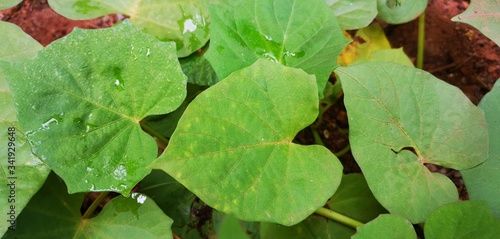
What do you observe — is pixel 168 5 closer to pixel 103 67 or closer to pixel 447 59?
pixel 103 67

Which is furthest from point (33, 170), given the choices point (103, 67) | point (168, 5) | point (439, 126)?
point (439, 126)

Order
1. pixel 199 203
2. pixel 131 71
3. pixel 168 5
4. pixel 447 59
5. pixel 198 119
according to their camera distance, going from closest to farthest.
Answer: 1. pixel 198 119
2. pixel 131 71
3. pixel 168 5
4. pixel 199 203
5. pixel 447 59

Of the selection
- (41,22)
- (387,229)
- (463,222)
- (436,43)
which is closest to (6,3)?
(41,22)

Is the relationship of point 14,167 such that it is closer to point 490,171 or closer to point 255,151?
point 255,151

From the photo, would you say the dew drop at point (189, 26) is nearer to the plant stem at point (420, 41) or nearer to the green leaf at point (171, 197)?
the green leaf at point (171, 197)

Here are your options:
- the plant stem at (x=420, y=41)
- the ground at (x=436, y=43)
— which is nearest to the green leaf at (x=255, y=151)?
the ground at (x=436, y=43)

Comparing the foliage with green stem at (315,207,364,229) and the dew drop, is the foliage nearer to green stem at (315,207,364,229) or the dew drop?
green stem at (315,207,364,229)

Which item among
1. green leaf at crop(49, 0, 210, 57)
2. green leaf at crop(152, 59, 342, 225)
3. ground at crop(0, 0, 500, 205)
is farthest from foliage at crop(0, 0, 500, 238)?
ground at crop(0, 0, 500, 205)
